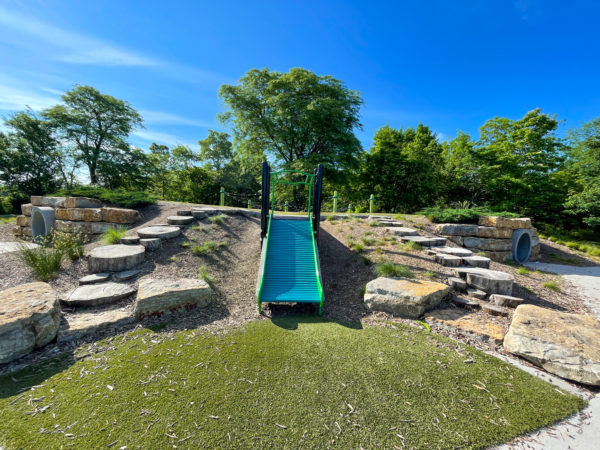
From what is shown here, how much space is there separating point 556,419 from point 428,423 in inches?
41.3

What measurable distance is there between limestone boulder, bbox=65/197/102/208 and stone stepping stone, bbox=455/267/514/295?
33.0ft

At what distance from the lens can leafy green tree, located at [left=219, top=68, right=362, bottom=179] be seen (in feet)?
39.6

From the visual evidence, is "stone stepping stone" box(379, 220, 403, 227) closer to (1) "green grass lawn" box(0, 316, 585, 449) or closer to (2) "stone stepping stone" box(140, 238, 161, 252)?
(1) "green grass lawn" box(0, 316, 585, 449)

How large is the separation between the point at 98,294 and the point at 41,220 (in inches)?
255

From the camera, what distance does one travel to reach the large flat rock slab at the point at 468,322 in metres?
2.83

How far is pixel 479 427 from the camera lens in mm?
1708

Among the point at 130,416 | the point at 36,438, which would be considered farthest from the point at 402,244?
the point at 36,438

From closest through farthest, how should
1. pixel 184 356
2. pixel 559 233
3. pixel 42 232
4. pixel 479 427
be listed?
1. pixel 479 427
2. pixel 184 356
3. pixel 42 232
4. pixel 559 233

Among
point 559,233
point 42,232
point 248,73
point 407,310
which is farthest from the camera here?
point 248,73

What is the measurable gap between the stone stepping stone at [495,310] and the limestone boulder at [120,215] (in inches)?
325

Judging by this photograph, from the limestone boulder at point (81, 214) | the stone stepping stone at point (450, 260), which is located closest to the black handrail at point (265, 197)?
the stone stepping stone at point (450, 260)

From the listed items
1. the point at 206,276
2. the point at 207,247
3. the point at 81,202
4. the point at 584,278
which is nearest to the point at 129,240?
the point at 207,247

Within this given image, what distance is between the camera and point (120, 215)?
21.0ft

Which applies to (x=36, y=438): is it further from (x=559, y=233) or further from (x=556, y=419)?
(x=559, y=233)
